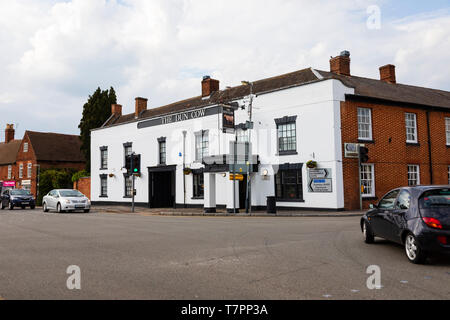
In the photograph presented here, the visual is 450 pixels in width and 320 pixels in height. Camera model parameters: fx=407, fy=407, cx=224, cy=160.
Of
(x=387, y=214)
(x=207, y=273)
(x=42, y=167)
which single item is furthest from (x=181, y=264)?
(x=42, y=167)

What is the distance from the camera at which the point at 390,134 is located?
23688mm

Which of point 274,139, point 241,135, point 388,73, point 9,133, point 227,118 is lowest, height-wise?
point 274,139

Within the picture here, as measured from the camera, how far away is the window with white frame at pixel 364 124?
22734mm

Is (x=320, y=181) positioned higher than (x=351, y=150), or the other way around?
(x=351, y=150)

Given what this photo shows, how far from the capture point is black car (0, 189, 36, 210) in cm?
3319

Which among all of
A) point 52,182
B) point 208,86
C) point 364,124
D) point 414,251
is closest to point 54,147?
point 52,182

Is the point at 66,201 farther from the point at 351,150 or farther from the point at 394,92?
the point at 394,92

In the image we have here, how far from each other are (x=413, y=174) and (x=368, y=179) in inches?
155

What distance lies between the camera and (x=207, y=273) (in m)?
6.55

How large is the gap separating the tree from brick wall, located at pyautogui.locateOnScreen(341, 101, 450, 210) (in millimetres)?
31318

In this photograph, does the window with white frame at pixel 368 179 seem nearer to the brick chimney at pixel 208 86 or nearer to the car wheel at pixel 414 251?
the brick chimney at pixel 208 86

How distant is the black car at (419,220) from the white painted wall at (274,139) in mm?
12842

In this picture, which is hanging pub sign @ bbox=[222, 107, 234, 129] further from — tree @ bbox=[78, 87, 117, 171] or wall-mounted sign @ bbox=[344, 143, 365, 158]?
tree @ bbox=[78, 87, 117, 171]

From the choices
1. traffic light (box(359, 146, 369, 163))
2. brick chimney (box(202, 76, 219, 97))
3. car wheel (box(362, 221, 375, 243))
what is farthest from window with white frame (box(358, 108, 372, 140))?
car wheel (box(362, 221, 375, 243))
